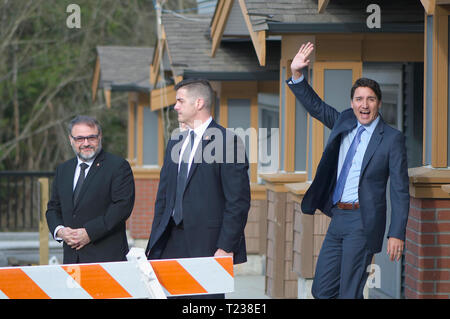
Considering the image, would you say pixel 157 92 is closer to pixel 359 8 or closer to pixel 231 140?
pixel 359 8

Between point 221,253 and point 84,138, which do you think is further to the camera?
point 84,138

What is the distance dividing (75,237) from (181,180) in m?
0.96

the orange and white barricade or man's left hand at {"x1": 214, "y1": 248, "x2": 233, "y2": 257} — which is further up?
man's left hand at {"x1": 214, "y1": 248, "x2": 233, "y2": 257}

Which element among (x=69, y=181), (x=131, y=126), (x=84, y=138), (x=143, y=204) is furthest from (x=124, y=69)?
(x=84, y=138)

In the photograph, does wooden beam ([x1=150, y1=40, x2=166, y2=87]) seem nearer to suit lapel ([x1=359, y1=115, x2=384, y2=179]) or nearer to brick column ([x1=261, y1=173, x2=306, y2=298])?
brick column ([x1=261, y1=173, x2=306, y2=298])

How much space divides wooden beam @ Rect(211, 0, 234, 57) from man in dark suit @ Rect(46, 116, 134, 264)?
550 cm

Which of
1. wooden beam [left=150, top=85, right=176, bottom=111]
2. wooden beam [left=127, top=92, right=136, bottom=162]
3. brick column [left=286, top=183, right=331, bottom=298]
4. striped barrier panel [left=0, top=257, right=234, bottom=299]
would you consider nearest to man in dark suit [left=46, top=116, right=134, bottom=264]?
striped barrier panel [left=0, top=257, right=234, bottom=299]

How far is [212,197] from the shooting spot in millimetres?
Result: 7082

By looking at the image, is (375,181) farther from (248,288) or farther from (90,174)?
(248,288)

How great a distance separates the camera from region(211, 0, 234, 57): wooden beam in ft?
42.2

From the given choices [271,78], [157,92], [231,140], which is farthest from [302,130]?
[157,92]
